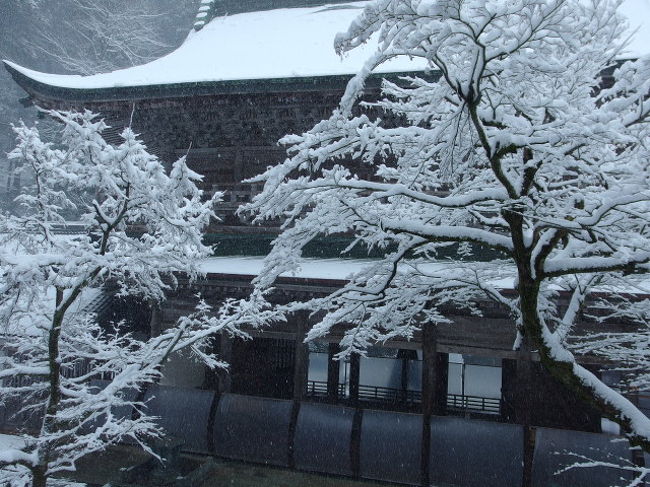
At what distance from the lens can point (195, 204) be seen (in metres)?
5.67

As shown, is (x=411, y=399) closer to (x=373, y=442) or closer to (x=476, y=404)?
(x=476, y=404)

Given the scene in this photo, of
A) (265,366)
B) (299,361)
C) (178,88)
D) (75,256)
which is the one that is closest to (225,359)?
(299,361)

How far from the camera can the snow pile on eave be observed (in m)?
7.98

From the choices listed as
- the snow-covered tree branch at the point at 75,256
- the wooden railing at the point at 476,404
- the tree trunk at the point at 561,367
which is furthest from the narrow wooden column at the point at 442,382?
the snow-covered tree branch at the point at 75,256

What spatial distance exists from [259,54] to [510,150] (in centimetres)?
838

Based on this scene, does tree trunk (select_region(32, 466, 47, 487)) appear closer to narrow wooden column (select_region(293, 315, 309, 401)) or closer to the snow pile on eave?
narrow wooden column (select_region(293, 315, 309, 401))

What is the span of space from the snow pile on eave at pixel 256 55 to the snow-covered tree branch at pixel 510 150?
9.53 ft

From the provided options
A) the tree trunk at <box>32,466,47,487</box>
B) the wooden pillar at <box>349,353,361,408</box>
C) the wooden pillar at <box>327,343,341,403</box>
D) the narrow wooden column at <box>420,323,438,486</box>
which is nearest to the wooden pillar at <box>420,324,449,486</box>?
the narrow wooden column at <box>420,323,438,486</box>

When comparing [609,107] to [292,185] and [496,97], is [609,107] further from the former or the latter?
[292,185]

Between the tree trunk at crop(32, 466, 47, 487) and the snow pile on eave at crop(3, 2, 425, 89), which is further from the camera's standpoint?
the snow pile on eave at crop(3, 2, 425, 89)

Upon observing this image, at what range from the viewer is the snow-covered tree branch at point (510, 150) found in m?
2.68

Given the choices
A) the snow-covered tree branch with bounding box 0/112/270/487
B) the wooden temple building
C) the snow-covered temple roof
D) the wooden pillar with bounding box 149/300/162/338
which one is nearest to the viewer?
the snow-covered tree branch with bounding box 0/112/270/487

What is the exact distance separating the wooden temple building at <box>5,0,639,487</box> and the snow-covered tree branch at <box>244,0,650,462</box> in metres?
2.80

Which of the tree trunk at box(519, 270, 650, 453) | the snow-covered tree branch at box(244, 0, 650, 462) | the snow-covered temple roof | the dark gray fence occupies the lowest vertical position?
the dark gray fence
